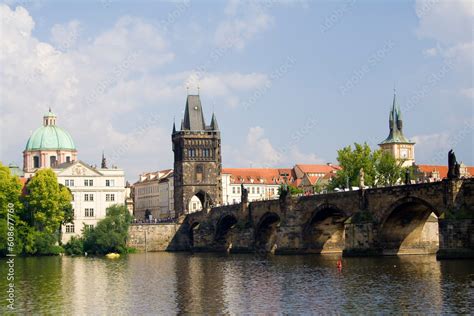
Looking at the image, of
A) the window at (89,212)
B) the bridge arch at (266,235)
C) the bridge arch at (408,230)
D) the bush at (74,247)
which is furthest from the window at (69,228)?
the bridge arch at (408,230)

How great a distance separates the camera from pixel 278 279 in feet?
218

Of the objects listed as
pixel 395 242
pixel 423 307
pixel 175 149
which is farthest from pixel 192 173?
pixel 423 307

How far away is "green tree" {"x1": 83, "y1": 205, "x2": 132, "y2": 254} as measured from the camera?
4828 inches

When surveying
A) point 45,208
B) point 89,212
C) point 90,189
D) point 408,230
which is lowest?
point 408,230

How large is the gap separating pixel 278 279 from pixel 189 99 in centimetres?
9072

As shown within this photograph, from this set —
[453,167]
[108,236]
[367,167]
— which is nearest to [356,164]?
[367,167]

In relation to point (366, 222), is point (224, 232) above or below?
below

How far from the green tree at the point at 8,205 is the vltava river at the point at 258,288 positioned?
83.2ft

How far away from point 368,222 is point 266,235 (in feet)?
102

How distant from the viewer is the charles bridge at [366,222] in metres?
71.9

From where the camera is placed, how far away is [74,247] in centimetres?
12412

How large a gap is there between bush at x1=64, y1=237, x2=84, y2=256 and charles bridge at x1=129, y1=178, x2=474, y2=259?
20149 millimetres

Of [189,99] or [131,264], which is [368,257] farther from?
[189,99]

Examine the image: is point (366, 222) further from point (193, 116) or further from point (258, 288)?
point (193, 116)
